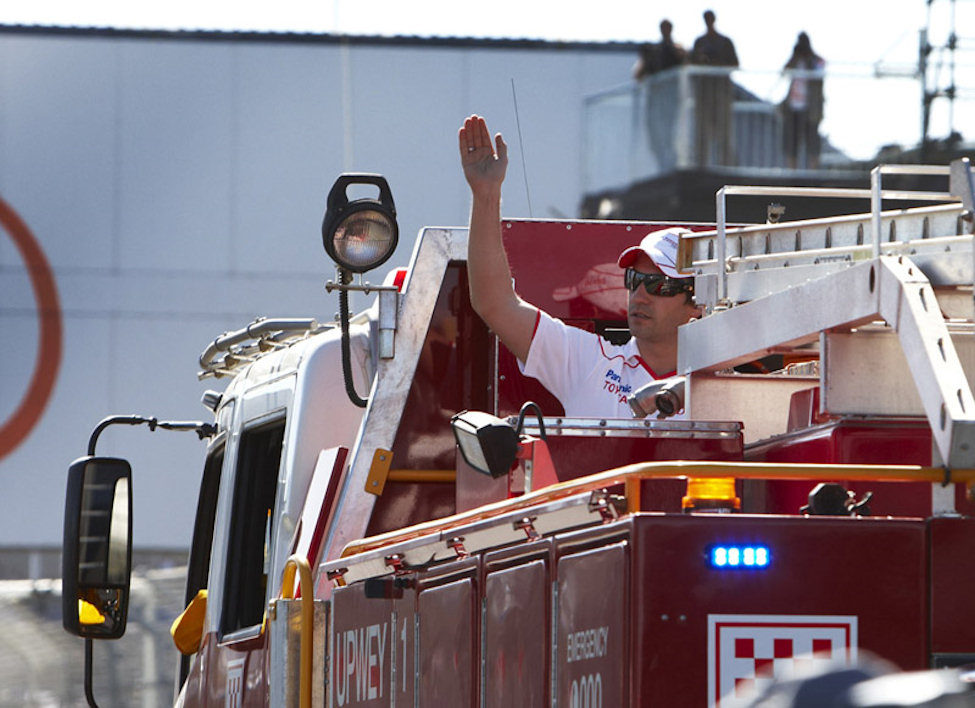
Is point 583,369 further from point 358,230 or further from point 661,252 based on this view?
point 358,230

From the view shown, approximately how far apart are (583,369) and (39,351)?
17160 millimetres

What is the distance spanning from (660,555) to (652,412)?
1522 mm

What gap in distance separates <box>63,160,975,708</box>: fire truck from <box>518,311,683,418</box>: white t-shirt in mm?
318

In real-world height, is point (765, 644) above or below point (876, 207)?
below

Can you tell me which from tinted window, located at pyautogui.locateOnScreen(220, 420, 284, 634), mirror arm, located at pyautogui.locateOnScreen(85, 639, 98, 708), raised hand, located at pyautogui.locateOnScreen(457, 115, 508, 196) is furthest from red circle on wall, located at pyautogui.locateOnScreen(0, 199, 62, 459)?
raised hand, located at pyautogui.locateOnScreen(457, 115, 508, 196)

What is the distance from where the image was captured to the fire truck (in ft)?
10.0

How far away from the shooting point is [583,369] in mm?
5305

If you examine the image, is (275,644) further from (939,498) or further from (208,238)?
(208,238)

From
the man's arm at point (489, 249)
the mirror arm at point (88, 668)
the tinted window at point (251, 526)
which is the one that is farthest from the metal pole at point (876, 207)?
the mirror arm at point (88, 668)

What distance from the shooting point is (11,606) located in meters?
16.6

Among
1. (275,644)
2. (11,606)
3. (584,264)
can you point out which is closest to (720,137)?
(11,606)

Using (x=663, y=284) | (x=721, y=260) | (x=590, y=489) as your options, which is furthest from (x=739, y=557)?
(x=663, y=284)

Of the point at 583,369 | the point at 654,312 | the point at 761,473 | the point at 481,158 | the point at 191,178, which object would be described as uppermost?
the point at 191,178

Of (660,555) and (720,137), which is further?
(720,137)
